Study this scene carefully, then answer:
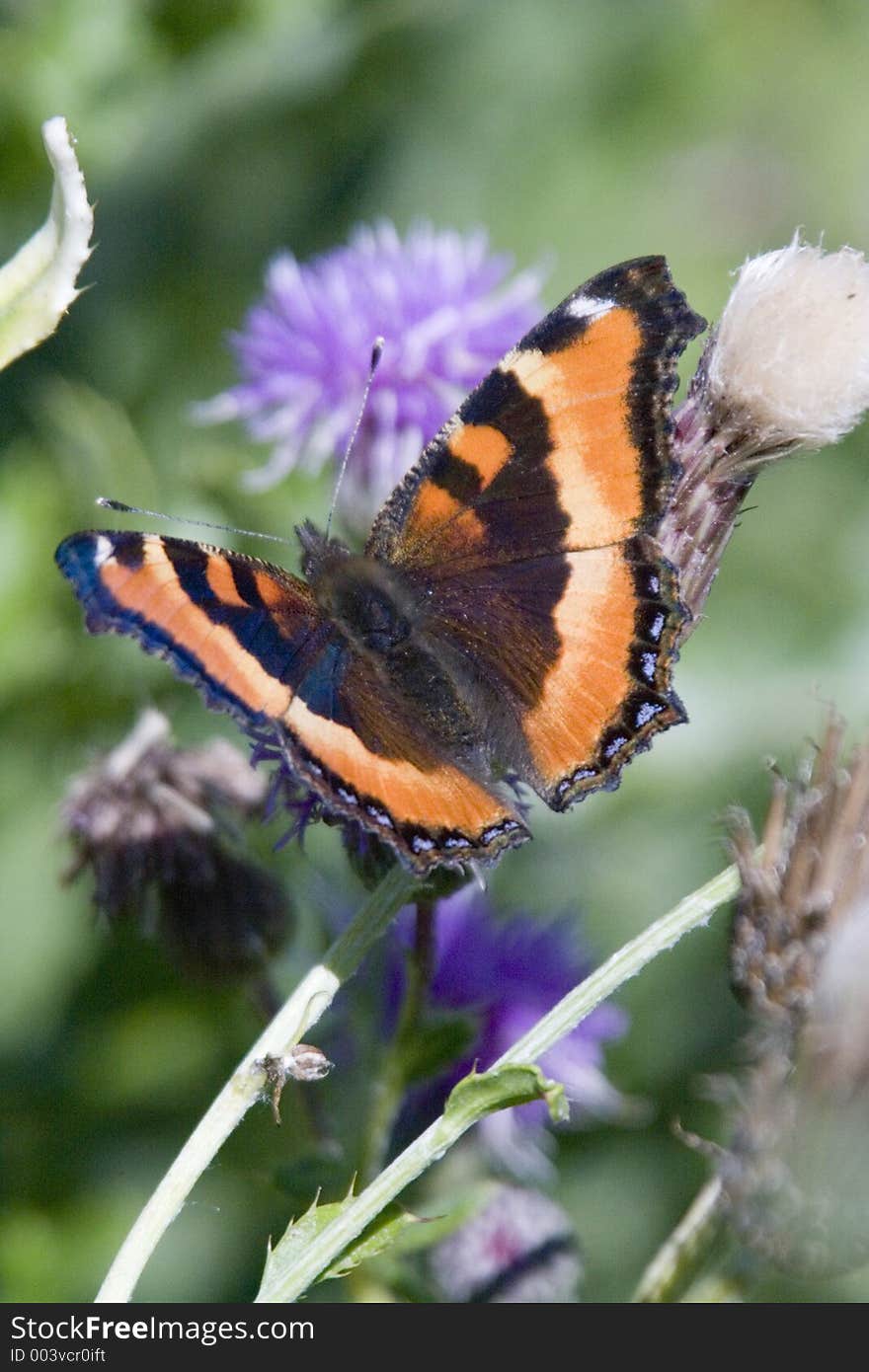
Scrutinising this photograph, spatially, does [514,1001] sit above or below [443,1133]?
below

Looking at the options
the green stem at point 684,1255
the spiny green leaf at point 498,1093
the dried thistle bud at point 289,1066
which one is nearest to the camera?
the spiny green leaf at point 498,1093

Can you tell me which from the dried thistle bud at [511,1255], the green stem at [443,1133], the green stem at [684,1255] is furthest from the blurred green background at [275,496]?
the green stem at [443,1133]

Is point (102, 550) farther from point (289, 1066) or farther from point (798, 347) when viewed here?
point (798, 347)

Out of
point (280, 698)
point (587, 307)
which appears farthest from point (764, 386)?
point (280, 698)

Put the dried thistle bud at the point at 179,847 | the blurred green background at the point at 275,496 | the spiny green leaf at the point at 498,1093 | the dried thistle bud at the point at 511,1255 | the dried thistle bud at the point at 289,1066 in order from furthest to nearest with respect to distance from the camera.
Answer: the blurred green background at the point at 275,496, the dried thistle bud at the point at 179,847, the dried thistle bud at the point at 511,1255, the dried thistle bud at the point at 289,1066, the spiny green leaf at the point at 498,1093

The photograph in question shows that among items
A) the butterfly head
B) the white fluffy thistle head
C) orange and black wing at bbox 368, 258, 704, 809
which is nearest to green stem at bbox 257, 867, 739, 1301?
orange and black wing at bbox 368, 258, 704, 809

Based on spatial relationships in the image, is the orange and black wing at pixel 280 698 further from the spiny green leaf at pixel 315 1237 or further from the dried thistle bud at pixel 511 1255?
the dried thistle bud at pixel 511 1255

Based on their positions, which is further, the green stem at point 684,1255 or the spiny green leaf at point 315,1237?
the green stem at point 684,1255
